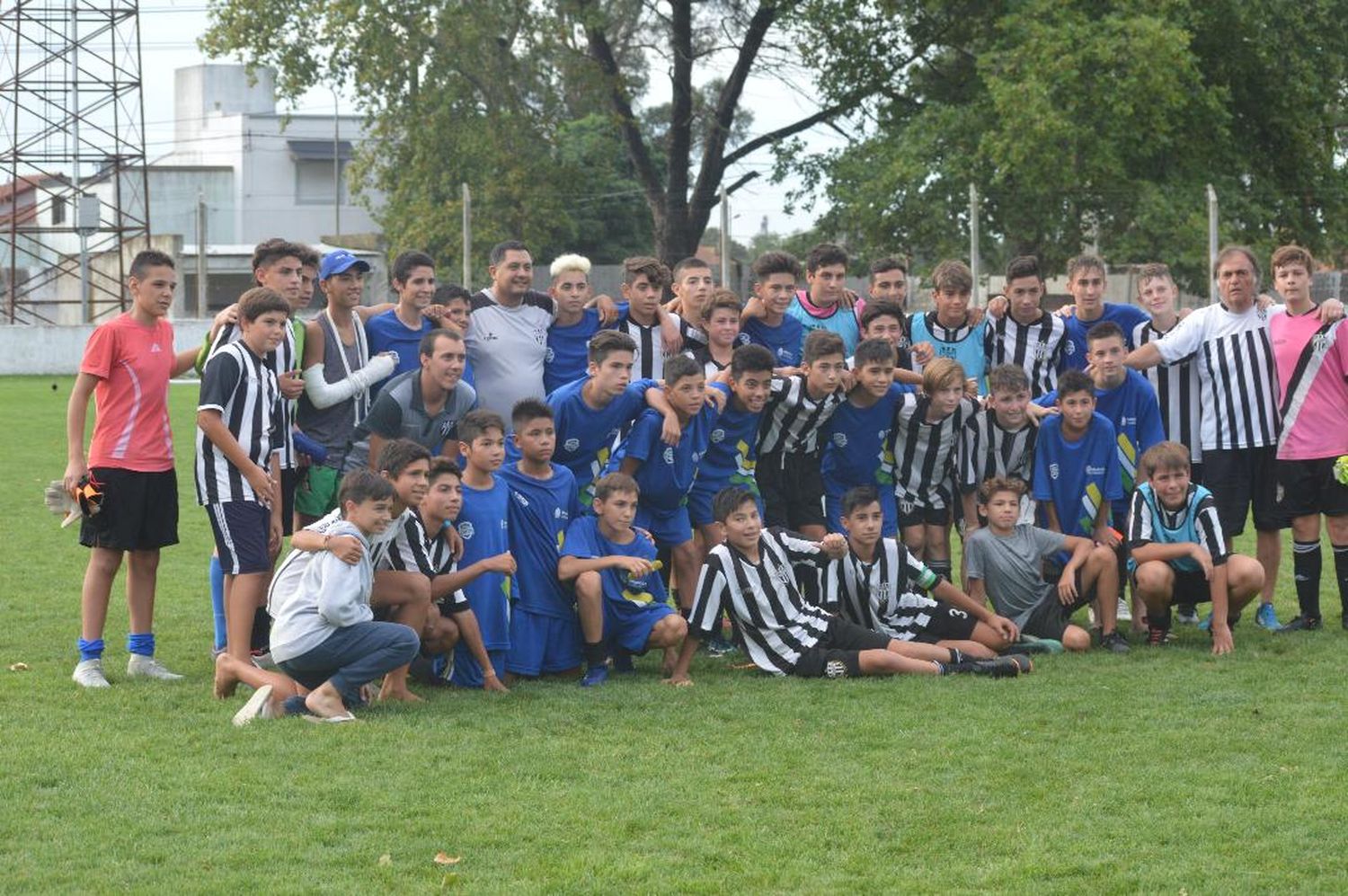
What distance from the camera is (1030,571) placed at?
314 inches

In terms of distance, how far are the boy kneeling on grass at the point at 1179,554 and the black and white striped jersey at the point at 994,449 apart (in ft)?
1.88

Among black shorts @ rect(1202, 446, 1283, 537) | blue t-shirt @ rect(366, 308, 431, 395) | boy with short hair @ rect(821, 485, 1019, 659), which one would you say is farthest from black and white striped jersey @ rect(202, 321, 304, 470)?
black shorts @ rect(1202, 446, 1283, 537)

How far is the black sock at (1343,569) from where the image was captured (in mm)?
8414

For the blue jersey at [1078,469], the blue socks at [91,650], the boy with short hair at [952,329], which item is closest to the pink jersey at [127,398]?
the blue socks at [91,650]

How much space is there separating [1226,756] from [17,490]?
11.4 m

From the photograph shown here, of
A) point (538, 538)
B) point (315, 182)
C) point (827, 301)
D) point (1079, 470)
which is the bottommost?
point (538, 538)

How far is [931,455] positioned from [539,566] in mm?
2191

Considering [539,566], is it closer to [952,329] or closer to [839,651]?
[839,651]

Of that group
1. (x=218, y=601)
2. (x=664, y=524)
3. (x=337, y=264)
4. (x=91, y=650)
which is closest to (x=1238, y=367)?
(x=664, y=524)

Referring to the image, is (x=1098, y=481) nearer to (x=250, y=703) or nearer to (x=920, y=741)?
(x=920, y=741)

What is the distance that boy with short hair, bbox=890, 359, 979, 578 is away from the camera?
813cm

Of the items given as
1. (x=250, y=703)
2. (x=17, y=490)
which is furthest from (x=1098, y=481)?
(x=17, y=490)

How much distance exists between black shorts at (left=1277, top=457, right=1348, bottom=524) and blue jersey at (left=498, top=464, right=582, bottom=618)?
147 inches

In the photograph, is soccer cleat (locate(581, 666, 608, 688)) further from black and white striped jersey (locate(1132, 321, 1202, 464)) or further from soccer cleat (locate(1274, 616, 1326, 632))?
soccer cleat (locate(1274, 616, 1326, 632))
